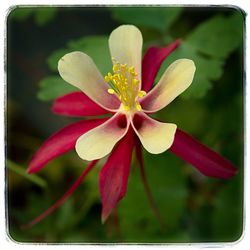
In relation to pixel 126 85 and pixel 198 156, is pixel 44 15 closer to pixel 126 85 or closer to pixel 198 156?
pixel 126 85

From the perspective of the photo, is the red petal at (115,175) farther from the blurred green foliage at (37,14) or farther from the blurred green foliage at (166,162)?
the blurred green foliage at (37,14)

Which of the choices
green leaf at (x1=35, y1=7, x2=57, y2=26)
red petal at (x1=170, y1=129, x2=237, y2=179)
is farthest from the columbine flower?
green leaf at (x1=35, y1=7, x2=57, y2=26)

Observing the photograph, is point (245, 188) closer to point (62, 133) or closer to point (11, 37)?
point (62, 133)

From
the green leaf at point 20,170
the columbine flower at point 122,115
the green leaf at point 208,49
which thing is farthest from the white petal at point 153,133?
the green leaf at point 20,170

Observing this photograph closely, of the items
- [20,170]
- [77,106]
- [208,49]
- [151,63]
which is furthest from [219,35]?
[20,170]

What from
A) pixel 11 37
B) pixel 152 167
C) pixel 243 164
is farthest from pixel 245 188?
pixel 11 37

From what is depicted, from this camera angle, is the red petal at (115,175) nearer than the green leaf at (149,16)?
Yes

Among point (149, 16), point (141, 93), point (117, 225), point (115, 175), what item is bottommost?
point (117, 225)

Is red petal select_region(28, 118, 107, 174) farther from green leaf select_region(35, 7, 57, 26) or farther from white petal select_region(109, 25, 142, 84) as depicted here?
green leaf select_region(35, 7, 57, 26)
